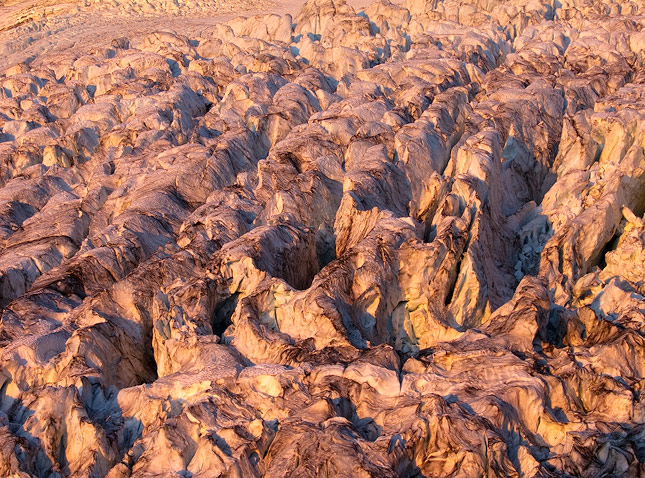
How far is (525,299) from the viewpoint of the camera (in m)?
19.2

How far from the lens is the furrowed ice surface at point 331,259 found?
51.6ft

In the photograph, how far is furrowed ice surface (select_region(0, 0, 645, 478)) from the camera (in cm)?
1574

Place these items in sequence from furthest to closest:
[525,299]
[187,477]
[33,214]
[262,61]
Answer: [262,61]
[33,214]
[525,299]
[187,477]

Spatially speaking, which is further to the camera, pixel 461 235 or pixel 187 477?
pixel 461 235

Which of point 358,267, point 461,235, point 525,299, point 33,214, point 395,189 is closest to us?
point 525,299

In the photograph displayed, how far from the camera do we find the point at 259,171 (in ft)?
88.1

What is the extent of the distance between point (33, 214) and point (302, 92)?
12013 millimetres

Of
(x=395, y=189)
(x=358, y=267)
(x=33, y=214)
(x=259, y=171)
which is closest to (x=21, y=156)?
(x=33, y=214)

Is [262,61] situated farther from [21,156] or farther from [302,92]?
[21,156]

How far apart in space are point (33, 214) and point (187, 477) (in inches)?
632

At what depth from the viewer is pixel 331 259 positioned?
24.1 meters

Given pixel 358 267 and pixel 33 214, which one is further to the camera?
pixel 33 214

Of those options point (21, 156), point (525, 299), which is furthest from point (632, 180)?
point (21, 156)

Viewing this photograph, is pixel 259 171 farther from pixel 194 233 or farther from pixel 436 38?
pixel 436 38
